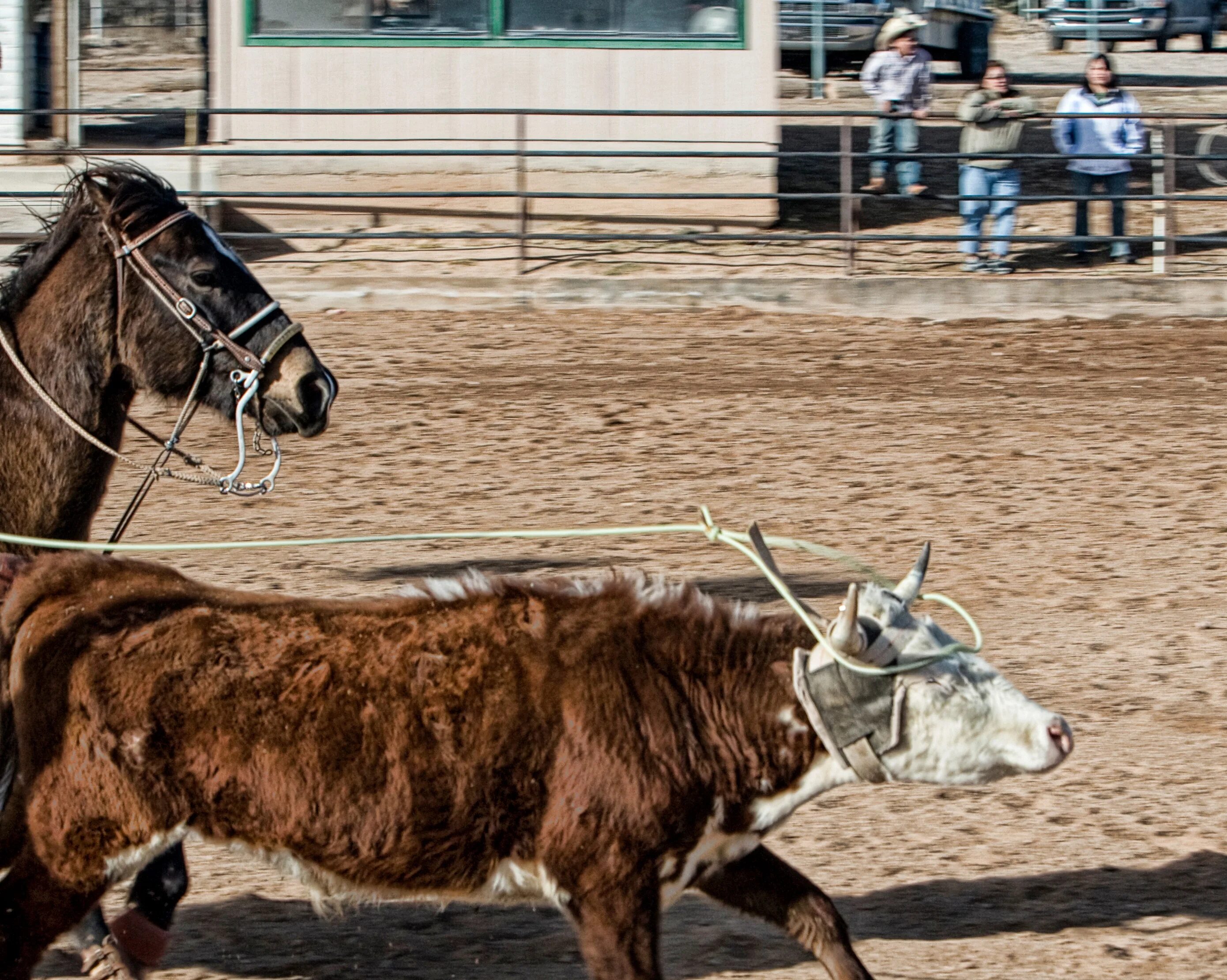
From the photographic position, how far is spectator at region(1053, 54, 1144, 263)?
43.9 feet

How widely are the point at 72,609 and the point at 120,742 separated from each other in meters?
0.36

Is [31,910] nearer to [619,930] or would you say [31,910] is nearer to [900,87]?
[619,930]

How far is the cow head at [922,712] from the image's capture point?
3.51 meters

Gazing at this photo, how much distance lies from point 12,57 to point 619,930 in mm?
14564

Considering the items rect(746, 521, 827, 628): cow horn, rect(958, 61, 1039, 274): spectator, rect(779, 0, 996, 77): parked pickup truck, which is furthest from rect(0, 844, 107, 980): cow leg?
rect(779, 0, 996, 77): parked pickup truck

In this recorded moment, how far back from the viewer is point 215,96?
14664mm

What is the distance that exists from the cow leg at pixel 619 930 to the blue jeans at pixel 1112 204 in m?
10.8

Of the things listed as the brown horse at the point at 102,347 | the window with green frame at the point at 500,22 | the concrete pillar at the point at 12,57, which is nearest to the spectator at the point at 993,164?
the window with green frame at the point at 500,22


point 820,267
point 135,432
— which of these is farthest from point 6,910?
point 820,267

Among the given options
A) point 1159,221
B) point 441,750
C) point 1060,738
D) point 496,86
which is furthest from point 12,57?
point 1060,738

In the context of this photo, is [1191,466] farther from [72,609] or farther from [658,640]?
[72,609]

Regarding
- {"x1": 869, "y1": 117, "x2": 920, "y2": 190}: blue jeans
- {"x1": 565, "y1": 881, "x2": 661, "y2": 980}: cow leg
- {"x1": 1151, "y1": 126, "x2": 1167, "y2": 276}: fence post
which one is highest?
{"x1": 869, "y1": 117, "x2": 920, "y2": 190}: blue jeans

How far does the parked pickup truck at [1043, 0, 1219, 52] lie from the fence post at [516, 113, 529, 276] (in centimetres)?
1451

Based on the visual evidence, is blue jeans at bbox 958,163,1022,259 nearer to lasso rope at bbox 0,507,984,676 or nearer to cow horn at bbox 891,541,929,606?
lasso rope at bbox 0,507,984,676
